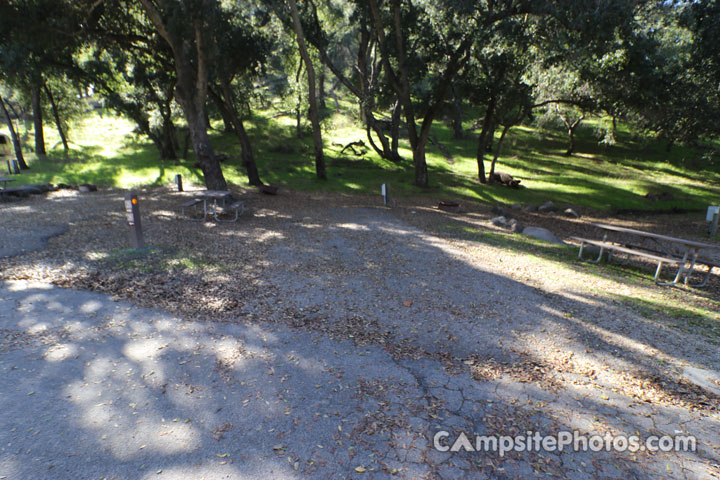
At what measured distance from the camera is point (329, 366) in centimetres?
398

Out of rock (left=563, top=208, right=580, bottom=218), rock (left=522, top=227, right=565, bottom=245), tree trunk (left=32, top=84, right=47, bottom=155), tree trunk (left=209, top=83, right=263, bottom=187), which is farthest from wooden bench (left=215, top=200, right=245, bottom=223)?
tree trunk (left=32, top=84, right=47, bottom=155)

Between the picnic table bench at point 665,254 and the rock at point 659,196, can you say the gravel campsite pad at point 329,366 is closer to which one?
the picnic table bench at point 665,254

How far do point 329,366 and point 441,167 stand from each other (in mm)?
20129

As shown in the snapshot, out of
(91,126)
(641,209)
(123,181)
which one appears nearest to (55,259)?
(123,181)

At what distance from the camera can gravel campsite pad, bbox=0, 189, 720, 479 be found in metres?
2.79

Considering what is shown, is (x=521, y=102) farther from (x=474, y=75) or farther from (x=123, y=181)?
(x=123, y=181)

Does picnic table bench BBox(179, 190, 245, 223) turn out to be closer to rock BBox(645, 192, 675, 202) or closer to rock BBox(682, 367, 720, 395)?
rock BBox(682, 367, 720, 395)

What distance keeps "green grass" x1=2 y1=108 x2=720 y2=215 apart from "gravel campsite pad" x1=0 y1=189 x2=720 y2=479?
11435mm

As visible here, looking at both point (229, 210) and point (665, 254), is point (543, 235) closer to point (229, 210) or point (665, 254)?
point (665, 254)

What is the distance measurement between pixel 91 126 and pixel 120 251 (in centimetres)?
3508

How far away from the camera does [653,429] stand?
317 cm

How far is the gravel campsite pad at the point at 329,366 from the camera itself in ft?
9.16

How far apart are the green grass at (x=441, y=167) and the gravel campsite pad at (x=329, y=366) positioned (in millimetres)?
11435

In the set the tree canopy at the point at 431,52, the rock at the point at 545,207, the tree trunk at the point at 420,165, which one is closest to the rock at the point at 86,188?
the tree canopy at the point at 431,52
